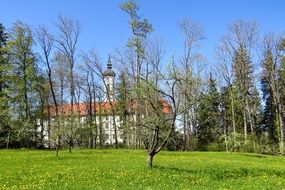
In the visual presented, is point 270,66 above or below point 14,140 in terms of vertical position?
above

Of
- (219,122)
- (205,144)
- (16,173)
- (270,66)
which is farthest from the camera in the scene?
(219,122)

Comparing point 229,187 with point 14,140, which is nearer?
point 229,187

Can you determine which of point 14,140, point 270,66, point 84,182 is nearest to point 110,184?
point 84,182

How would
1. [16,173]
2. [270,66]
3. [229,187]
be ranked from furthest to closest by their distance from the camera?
1. [270,66]
2. [16,173]
3. [229,187]

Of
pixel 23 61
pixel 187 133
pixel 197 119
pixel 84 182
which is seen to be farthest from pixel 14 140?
pixel 84 182

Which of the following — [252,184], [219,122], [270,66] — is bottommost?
[252,184]

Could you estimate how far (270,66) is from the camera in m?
65.6

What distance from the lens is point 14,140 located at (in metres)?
57.7

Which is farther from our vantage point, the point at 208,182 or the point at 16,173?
the point at 16,173

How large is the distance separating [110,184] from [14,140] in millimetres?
43102

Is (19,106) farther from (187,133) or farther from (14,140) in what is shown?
(187,133)

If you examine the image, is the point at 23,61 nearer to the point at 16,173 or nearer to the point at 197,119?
the point at 197,119

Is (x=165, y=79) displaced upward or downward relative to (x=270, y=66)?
downward

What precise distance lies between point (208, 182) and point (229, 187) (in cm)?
173
